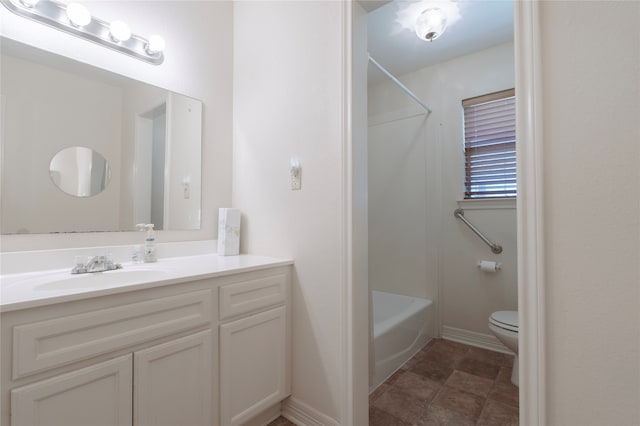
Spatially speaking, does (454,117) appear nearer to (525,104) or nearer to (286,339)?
(525,104)

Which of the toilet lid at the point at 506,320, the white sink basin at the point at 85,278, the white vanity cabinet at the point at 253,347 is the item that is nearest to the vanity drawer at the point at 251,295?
the white vanity cabinet at the point at 253,347

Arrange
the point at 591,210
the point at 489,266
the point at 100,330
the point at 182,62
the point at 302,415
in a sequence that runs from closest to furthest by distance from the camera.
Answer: the point at 591,210 < the point at 100,330 < the point at 302,415 < the point at 182,62 < the point at 489,266

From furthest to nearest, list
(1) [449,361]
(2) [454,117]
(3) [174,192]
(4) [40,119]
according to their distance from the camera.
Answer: (2) [454,117], (1) [449,361], (3) [174,192], (4) [40,119]

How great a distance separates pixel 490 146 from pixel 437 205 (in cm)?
63

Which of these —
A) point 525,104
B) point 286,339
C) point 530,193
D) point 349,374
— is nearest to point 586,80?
point 525,104

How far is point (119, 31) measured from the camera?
139 centimetres

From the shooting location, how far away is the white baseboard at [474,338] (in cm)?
226

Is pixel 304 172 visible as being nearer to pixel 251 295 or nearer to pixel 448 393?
pixel 251 295

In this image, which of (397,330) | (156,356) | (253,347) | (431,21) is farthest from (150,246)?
(431,21)

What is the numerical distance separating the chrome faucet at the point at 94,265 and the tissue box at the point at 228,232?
20.4 inches

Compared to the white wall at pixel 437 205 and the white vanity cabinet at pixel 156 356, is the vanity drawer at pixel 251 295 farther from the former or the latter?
the white wall at pixel 437 205

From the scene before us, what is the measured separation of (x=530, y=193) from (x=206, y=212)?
1.63m

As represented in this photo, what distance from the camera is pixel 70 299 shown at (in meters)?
0.84

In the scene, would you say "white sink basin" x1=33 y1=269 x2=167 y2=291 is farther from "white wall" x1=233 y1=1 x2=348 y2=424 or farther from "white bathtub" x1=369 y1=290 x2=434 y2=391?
"white bathtub" x1=369 y1=290 x2=434 y2=391
